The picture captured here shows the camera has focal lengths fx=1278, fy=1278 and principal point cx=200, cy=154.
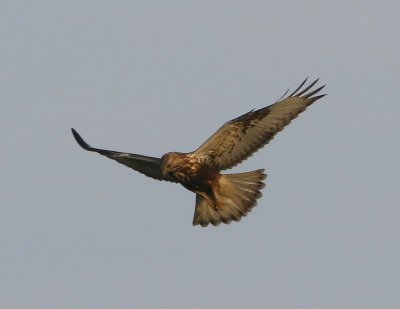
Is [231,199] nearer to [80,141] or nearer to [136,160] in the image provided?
[136,160]

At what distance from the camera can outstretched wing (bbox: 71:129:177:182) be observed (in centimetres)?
1761

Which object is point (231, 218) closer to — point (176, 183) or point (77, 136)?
point (176, 183)

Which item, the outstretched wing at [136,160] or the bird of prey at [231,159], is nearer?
the bird of prey at [231,159]

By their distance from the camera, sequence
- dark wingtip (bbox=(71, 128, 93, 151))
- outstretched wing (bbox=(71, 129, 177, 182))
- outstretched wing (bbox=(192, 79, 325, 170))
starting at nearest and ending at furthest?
outstretched wing (bbox=(192, 79, 325, 170)) → outstretched wing (bbox=(71, 129, 177, 182)) → dark wingtip (bbox=(71, 128, 93, 151))

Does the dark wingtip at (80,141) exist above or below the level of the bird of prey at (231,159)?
above

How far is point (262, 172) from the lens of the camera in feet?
56.9

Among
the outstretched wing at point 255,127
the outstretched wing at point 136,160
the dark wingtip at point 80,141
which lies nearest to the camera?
the outstretched wing at point 255,127

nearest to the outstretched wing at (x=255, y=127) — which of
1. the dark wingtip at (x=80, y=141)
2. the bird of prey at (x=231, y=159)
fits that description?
the bird of prey at (x=231, y=159)

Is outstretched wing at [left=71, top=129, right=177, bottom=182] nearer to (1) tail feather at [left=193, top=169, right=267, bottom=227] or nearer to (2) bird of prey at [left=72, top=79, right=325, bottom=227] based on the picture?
(2) bird of prey at [left=72, top=79, right=325, bottom=227]

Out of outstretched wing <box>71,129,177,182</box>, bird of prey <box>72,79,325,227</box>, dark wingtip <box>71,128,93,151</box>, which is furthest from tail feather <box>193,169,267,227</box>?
dark wingtip <box>71,128,93,151</box>

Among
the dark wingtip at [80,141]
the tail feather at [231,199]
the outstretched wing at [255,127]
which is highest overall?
the dark wingtip at [80,141]

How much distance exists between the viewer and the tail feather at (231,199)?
17.4m

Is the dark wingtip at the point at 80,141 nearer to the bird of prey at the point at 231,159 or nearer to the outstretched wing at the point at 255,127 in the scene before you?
the bird of prey at the point at 231,159

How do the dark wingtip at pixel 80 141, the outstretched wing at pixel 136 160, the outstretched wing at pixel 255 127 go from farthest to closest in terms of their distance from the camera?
Answer: the dark wingtip at pixel 80 141, the outstretched wing at pixel 136 160, the outstretched wing at pixel 255 127
